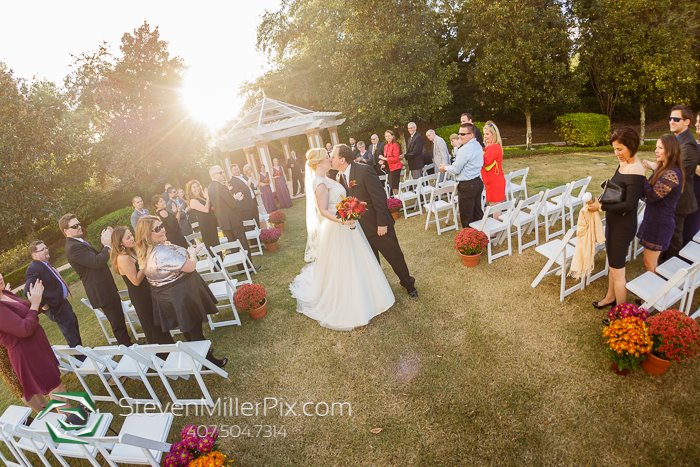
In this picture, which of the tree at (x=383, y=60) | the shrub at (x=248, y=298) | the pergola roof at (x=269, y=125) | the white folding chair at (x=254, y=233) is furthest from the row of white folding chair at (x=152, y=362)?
the tree at (x=383, y=60)

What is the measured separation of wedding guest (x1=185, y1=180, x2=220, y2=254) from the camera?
7.35 meters

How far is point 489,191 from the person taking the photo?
6711 millimetres

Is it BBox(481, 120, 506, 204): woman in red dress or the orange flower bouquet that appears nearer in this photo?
the orange flower bouquet

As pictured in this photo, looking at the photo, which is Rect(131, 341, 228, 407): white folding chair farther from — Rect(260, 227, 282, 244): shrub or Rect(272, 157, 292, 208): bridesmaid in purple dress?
Rect(272, 157, 292, 208): bridesmaid in purple dress

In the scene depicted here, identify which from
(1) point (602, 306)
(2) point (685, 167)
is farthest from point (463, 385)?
(2) point (685, 167)

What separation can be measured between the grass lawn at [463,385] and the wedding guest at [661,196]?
109 cm

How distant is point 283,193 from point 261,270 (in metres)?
6.51

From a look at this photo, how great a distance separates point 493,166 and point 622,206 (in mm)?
2939

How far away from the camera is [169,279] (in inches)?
160

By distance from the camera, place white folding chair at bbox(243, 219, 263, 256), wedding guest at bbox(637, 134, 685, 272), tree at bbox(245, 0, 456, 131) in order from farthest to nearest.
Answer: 1. tree at bbox(245, 0, 456, 131)
2. white folding chair at bbox(243, 219, 263, 256)
3. wedding guest at bbox(637, 134, 685, 272)

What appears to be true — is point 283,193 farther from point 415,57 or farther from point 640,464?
point 640,464

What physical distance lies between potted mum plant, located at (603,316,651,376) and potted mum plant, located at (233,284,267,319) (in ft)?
15.6

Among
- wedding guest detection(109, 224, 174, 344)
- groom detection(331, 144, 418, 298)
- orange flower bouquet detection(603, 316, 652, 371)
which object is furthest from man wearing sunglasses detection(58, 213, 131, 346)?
orange flower bouquet detection(603, 316, 652, 371)

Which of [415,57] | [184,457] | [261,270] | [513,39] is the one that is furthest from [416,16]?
[184,457]
